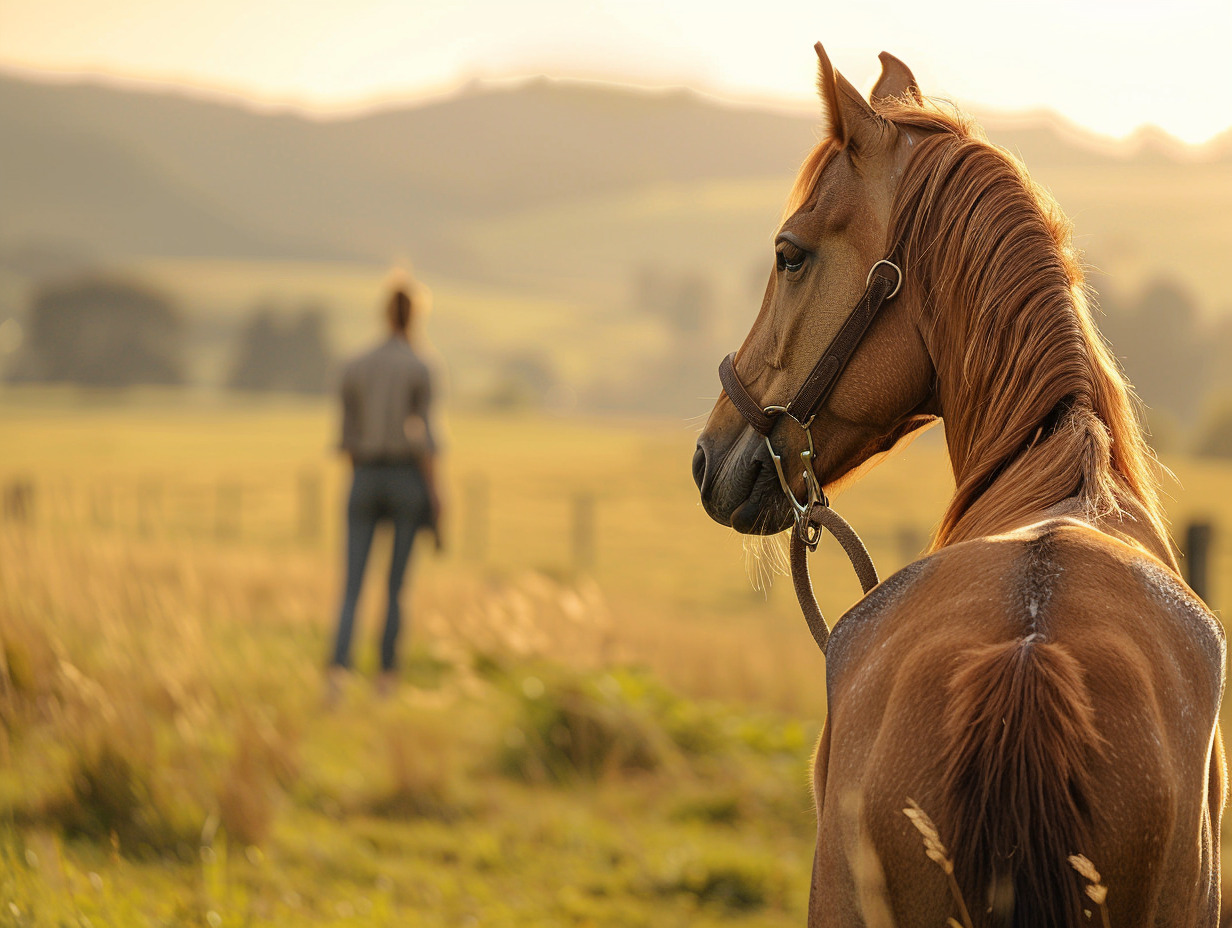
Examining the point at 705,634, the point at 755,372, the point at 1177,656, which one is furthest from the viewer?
the point at 705,634

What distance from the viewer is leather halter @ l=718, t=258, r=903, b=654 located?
2.17m

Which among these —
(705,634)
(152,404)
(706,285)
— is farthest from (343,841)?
(706,285)

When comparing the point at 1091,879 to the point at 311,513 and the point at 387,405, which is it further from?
the point at 311,513

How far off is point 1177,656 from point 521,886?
341 cm

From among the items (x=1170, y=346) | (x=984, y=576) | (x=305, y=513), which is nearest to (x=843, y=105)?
(x=984, y=576)

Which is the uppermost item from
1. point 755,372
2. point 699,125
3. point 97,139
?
point 699,125

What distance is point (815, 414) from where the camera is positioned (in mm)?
2285

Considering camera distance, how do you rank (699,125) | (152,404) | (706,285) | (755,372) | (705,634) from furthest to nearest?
(699,125), (706,285), (152,404), (705,634), (755,372)

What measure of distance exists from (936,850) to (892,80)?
1975 mm

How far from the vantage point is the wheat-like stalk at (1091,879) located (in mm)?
1249

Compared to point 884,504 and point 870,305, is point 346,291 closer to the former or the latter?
point 884,504

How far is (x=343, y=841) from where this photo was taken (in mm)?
4422

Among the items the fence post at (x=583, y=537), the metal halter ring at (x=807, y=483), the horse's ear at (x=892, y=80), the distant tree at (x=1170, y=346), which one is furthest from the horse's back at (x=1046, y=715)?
the distant tree at (x=1170, y=346)

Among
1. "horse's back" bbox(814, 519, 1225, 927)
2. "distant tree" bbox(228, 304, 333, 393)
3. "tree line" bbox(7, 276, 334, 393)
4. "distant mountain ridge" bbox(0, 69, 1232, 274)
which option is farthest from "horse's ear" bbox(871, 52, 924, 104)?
"distant mountain ridge" bbox(0, 69, 1232, 274)
